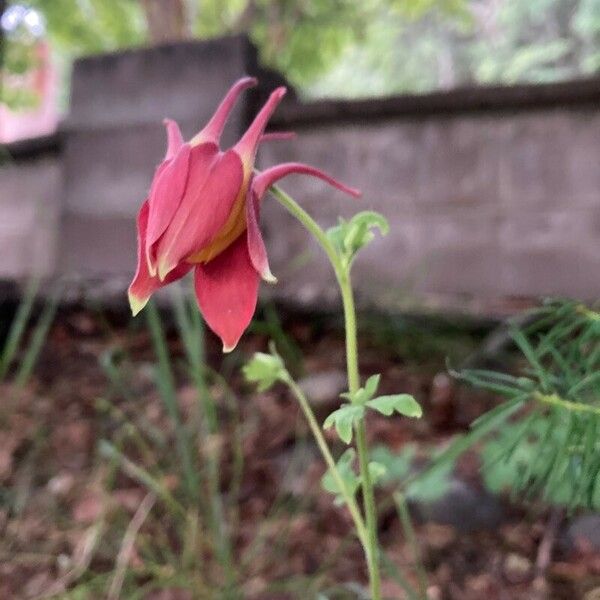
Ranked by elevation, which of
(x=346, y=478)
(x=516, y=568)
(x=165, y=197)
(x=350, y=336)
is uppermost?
(x=165, y=197)

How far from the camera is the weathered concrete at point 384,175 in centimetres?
196

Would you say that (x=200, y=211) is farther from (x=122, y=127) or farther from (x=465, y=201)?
(x=122, y=127)

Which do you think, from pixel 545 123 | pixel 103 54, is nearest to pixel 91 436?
pixel 545 123

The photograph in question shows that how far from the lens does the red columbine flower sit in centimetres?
49

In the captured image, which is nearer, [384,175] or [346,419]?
[346,419]

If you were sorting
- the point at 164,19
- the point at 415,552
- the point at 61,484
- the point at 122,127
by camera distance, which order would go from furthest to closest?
1. the point at 164,19
2. the point at 122,127
3. the point at 61,484
4. the point at 415,552

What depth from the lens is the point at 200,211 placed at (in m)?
0.49

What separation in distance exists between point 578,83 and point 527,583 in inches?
57.2

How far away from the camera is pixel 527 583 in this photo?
90 cm

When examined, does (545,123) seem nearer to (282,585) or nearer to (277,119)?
(277,119)

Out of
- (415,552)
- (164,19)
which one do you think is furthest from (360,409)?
(164,19)

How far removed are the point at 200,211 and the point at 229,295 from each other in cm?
6

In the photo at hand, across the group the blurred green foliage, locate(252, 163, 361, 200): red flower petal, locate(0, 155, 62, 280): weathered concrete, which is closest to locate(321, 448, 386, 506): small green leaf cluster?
locate(252, 163, 361, 200): red flower petal

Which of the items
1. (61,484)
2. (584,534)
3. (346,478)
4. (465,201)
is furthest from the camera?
(465,201)
